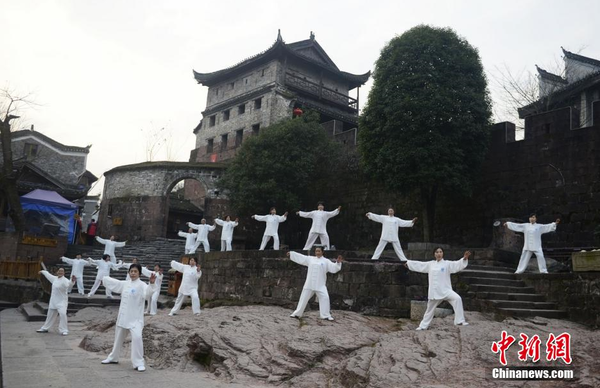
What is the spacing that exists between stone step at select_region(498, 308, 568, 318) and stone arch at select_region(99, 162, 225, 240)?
17.8 m

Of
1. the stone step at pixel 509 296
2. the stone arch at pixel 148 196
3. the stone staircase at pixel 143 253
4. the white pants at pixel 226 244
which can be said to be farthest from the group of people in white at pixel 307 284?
the stone arch at pixel 148 196

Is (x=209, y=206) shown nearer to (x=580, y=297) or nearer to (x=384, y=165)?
(x=384, y=165)

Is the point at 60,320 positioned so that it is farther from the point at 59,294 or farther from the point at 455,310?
the point at 455,310

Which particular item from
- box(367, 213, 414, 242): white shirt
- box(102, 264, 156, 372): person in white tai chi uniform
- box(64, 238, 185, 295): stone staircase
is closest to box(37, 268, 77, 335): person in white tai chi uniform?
box(102, 264, 156, 372): person in white tai chi uniform

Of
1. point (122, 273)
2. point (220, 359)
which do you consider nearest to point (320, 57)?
point (122, 273)

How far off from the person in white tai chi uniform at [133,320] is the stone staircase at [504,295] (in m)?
5.50

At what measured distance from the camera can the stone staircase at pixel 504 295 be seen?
8.65 meters

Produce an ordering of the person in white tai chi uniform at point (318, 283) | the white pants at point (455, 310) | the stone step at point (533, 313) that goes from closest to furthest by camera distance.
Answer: the white pants at point (455, 310)
the stone step at point (533, 313)
the person in white tai chi uniform at point (318, 283)

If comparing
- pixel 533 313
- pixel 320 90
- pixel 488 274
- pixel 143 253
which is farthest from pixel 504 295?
pixel 320 90

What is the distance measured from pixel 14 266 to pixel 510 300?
17063 mm

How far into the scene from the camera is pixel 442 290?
794 centimetres

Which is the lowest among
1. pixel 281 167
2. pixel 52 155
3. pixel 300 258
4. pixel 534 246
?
pixel 300 258

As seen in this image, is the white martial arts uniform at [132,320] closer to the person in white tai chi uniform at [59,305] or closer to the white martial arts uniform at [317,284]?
the white martial arts uniform at [317,284]

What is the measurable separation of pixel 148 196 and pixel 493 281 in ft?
63.0
